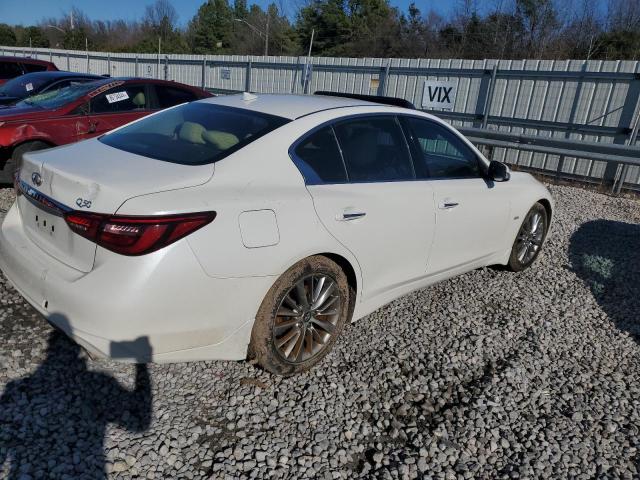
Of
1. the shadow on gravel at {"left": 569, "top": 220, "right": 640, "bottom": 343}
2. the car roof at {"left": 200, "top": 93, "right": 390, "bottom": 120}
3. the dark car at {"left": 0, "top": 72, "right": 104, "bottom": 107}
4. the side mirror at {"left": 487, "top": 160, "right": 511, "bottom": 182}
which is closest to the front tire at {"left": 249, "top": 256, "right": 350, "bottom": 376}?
the car roof at {"left": 200, "top": 93, "right": 390, "bottom": 120}

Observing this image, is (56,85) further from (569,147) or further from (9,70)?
(569,147)

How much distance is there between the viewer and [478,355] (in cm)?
350

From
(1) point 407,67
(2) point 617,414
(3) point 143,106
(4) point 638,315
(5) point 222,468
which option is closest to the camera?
(5) point 222,468

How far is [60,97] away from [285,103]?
15.6 feet

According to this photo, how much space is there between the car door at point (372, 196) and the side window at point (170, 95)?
493 centimetres

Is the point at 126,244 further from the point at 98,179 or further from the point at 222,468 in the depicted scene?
the point at 222,468

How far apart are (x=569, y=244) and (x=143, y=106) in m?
5.95

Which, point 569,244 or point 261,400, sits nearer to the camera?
point 261,400

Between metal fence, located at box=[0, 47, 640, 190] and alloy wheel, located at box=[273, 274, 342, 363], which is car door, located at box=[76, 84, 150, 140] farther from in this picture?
metal fence, located at box=[0, 47, 640, 190]

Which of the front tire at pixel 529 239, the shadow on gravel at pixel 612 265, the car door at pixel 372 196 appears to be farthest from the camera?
the front tire at pixel 529 239

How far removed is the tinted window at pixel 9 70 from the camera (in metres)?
11.5

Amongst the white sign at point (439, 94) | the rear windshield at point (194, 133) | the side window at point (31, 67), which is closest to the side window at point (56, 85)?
the side window at point (31, 67)

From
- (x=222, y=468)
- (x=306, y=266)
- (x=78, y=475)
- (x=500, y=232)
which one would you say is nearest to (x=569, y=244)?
(x=500, y=232)

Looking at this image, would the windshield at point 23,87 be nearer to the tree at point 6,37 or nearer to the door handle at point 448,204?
the door handle at point 448,204
